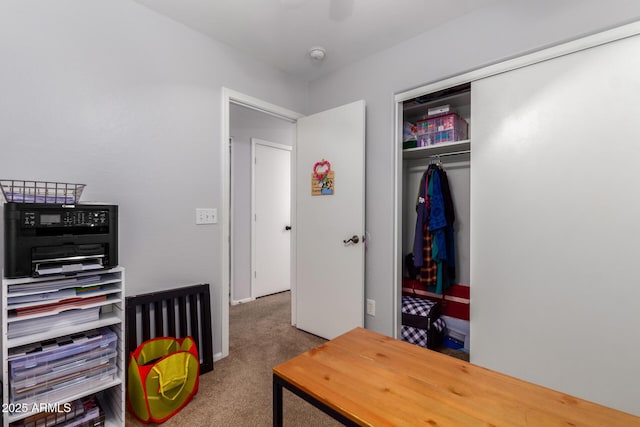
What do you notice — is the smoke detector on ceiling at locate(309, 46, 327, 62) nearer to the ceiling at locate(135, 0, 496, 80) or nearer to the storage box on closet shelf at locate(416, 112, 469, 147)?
the ceiling at locate(135, 0, 496, 80)

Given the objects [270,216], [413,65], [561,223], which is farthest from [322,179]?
[561,223]

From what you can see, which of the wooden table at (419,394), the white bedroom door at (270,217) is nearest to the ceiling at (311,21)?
the white bedroom door at (270,217)

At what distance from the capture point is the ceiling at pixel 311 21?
188 cm

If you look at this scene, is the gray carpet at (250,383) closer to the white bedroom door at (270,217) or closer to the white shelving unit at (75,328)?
the white shelving unit at (75,328)

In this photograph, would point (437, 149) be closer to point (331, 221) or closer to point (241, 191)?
point (331, 221)

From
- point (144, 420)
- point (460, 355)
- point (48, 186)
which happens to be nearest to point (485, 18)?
point (460, 355)

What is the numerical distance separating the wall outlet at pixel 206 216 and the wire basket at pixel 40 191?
2.41ft

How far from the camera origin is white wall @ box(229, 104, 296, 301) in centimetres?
372

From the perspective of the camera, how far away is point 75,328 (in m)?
1.38

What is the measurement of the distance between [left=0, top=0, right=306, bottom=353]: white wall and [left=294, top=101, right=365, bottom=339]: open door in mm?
777

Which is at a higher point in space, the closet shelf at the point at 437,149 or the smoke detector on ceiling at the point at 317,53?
the smoke detector on ceiling at the point at 317,53

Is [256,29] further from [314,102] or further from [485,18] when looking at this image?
[485,18]

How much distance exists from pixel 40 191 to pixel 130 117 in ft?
2.16

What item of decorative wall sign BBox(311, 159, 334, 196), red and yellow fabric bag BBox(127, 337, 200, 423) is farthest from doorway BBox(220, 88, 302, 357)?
red and yellow fabric bag BBox(127, 337, 200, 423)
